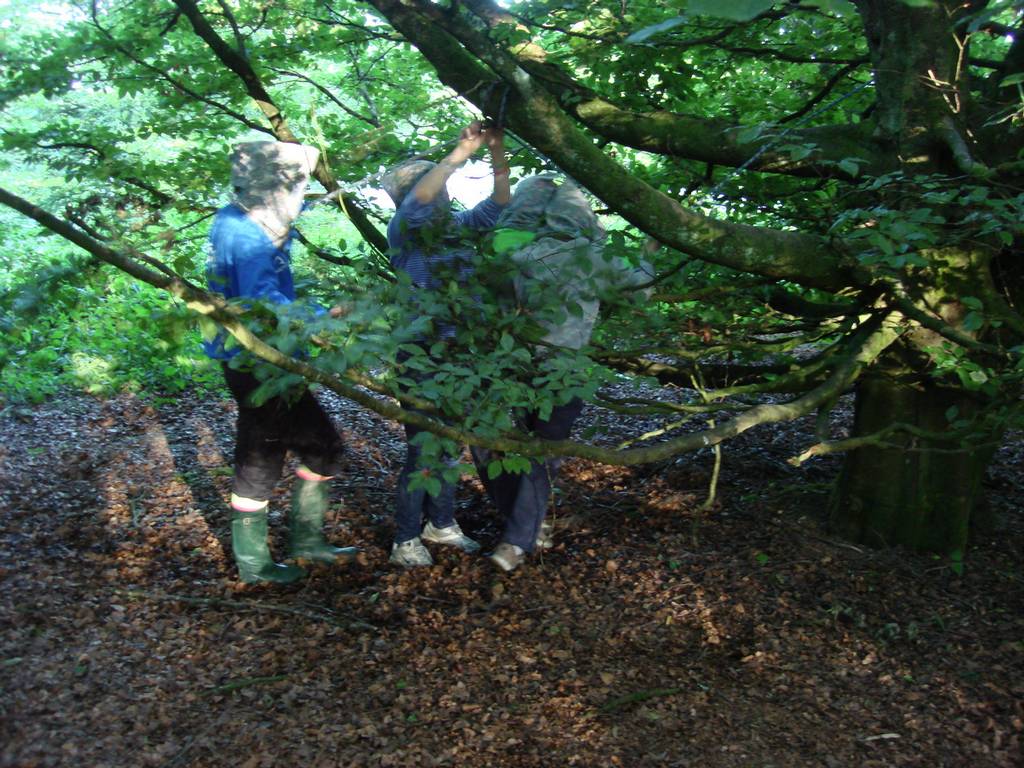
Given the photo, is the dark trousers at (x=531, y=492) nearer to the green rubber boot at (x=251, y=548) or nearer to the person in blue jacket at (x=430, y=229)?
the person in blue jacket at (x=430, y=229)

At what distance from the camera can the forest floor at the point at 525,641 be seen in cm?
286

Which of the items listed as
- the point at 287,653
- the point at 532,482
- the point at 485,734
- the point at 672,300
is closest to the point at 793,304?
the point at 672,300

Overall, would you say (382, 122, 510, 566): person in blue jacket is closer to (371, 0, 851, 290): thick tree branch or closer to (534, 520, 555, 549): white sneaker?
(371, 0, 851, 290): thick tree branch

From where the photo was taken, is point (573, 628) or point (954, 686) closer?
point (954, 686)

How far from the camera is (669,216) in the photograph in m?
3.20

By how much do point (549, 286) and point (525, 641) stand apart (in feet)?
4.74

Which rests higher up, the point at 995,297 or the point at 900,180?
the point at 900,180

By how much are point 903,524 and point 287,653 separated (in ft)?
9.24

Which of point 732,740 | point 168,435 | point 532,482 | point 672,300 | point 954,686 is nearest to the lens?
point 732,740

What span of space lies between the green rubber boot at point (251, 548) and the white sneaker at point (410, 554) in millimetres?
529

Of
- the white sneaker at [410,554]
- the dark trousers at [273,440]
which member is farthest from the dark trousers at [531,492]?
the dark trousers at [273,440]

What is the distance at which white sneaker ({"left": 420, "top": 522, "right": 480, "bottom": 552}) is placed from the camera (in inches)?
168

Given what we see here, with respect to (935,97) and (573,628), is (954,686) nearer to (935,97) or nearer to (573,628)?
(573,628)

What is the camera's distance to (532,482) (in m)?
4.03
